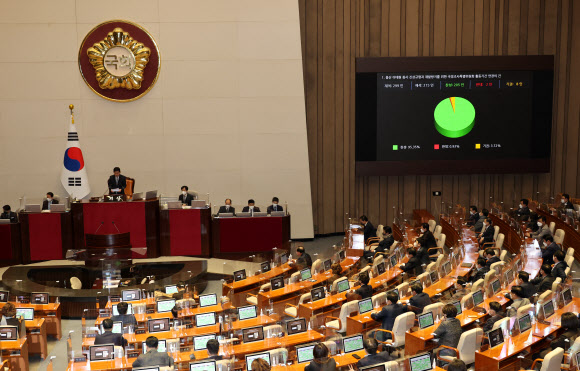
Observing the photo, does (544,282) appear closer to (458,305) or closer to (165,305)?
(458,305)

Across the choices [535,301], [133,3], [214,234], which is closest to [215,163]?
[214,234]

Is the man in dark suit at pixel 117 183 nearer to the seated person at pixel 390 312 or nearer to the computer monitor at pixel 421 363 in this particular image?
the seated person at pixel 390 312

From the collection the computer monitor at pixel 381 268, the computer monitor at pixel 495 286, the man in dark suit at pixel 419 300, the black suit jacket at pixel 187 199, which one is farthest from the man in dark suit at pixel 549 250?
the black suit jacket at pixel 187 199

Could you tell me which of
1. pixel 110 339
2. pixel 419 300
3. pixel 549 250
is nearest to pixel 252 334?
pixel 110 339

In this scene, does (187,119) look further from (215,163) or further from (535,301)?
(535,301)

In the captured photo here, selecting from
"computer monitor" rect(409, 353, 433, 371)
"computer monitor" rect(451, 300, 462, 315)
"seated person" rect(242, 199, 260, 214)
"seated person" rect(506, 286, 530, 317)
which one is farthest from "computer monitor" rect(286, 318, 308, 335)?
"seated person" rect(242, 199, 260, 214)

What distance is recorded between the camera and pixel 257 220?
578 inches

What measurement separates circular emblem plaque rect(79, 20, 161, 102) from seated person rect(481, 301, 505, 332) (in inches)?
386

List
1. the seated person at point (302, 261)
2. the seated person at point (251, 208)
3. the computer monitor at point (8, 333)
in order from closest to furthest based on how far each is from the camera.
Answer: the computer monitor at point (8, 333)
the seated person at point (302, 261)
the seated person at point (251, 208)

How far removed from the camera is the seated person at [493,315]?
826cm

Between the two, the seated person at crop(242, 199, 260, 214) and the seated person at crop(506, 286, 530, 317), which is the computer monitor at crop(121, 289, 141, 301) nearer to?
the seated person at crop(242, 199, 260, 214)

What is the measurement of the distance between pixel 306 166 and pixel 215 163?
85.0 inches

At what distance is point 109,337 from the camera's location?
26.9 feet

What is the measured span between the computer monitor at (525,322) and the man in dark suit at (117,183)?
8917 mm
